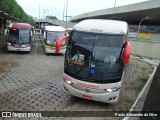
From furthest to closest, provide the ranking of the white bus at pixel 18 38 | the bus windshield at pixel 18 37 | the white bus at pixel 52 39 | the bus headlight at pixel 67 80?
the white bus at pixel 52 39
the bus windshield at pixel 18 37
the white bus at pixel 18 38
the bus headlight at pixel 67 80

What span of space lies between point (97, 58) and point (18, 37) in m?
13.4

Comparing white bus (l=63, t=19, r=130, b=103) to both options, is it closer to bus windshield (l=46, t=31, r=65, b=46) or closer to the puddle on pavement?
the puddle on pavement

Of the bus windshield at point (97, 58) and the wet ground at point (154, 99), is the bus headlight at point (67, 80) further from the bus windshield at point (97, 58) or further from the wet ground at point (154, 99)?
the wet ground at point (154, 99)

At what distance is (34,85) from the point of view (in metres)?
10.2

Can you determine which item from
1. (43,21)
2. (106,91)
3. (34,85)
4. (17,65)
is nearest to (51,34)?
(17,65)

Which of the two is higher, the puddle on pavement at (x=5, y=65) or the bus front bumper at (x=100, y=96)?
the bus front bumper at (x=100, y=96)

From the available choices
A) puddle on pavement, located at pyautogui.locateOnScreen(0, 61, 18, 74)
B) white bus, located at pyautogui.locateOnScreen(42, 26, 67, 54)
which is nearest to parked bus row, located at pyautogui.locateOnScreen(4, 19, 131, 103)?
puddle on pavement, located at pyautogui.locateOnScreen(0, 61, 18, 74)

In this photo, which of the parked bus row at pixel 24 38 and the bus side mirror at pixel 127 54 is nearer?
the bus side mirror at pixel 127 54

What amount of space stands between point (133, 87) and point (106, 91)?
4.31 meters

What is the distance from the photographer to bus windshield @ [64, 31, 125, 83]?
7.70 m

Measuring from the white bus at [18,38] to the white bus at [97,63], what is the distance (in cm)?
1203

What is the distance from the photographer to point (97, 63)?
7746 millimetres

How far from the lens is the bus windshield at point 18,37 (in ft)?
63.4

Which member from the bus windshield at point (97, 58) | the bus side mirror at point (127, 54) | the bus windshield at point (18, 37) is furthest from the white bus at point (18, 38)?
the bus side mirror at point (127, 54)
